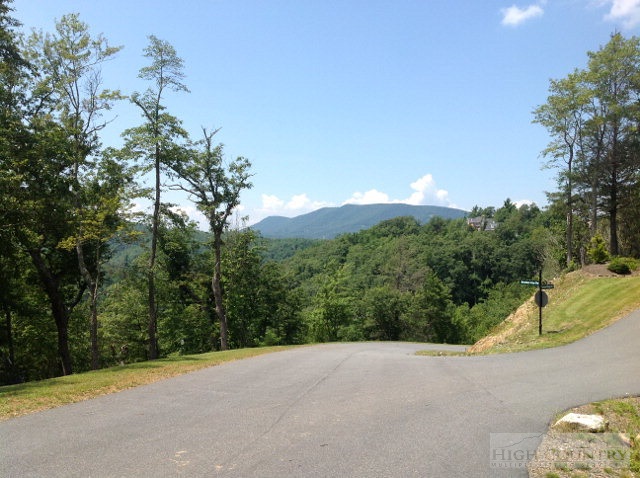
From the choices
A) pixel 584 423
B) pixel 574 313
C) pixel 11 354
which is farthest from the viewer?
pixel 11 354

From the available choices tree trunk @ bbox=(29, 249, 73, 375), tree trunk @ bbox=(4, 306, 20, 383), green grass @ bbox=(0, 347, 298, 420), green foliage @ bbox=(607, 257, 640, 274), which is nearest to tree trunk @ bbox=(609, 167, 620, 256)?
green foliage @ bbox=(607, 257, 640, 274)

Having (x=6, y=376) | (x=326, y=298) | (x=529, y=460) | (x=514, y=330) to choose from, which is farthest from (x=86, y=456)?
(x=326, y=298)

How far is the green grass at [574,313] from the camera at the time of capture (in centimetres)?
1680

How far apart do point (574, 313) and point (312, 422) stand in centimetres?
1684

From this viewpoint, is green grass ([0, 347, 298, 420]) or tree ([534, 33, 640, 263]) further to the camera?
tree ([534, 33, 640, 263])

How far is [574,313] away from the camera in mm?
19406

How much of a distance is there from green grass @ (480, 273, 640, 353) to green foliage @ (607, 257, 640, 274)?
1.27 m

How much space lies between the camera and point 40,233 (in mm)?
19547
